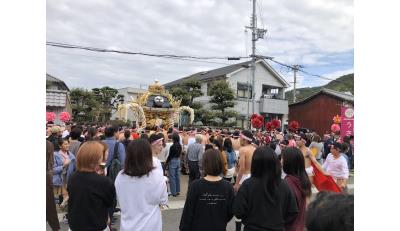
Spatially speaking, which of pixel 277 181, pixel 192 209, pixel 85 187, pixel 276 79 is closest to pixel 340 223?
pixel 277 181

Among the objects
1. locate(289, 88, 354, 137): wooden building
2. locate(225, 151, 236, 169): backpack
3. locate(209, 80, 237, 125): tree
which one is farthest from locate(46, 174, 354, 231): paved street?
locate(289, 88, 354, 137): wooden building

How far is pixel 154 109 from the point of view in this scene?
19109mm

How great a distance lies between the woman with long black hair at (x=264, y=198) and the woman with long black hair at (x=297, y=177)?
0.92ft

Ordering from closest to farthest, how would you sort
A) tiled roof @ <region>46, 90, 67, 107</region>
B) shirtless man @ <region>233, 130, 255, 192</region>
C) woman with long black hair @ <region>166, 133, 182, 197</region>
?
1. shirtless man @ <region>233, 130, 255, 192</region>
2. woman with long black hair @ <region>166, 133, 182, 197</region>
3. tiled roof @ <region>46, 90, 67, 107</region>

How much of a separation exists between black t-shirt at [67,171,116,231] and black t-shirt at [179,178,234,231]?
78 cm

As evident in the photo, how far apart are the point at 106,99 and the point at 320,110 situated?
21.6 m

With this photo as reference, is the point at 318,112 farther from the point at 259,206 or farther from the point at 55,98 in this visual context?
the point at 259,206

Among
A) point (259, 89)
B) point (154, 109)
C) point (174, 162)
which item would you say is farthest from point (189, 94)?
point (174, 162)

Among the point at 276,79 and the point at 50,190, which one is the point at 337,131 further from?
the point at 50,190

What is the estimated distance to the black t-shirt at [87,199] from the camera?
3018 millimetres

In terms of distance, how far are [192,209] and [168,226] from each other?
2.67m

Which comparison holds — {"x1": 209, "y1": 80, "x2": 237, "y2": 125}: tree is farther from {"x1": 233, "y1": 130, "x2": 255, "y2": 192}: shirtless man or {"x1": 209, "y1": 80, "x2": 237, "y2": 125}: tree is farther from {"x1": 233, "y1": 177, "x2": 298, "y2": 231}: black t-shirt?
{"x1": 233, "y1": 177, "x2": 298, "y2": 231}: black t-shirt

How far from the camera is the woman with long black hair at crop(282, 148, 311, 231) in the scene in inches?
135

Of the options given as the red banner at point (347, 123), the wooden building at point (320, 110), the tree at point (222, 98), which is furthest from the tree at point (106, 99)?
the red banner at point (347, 123)
